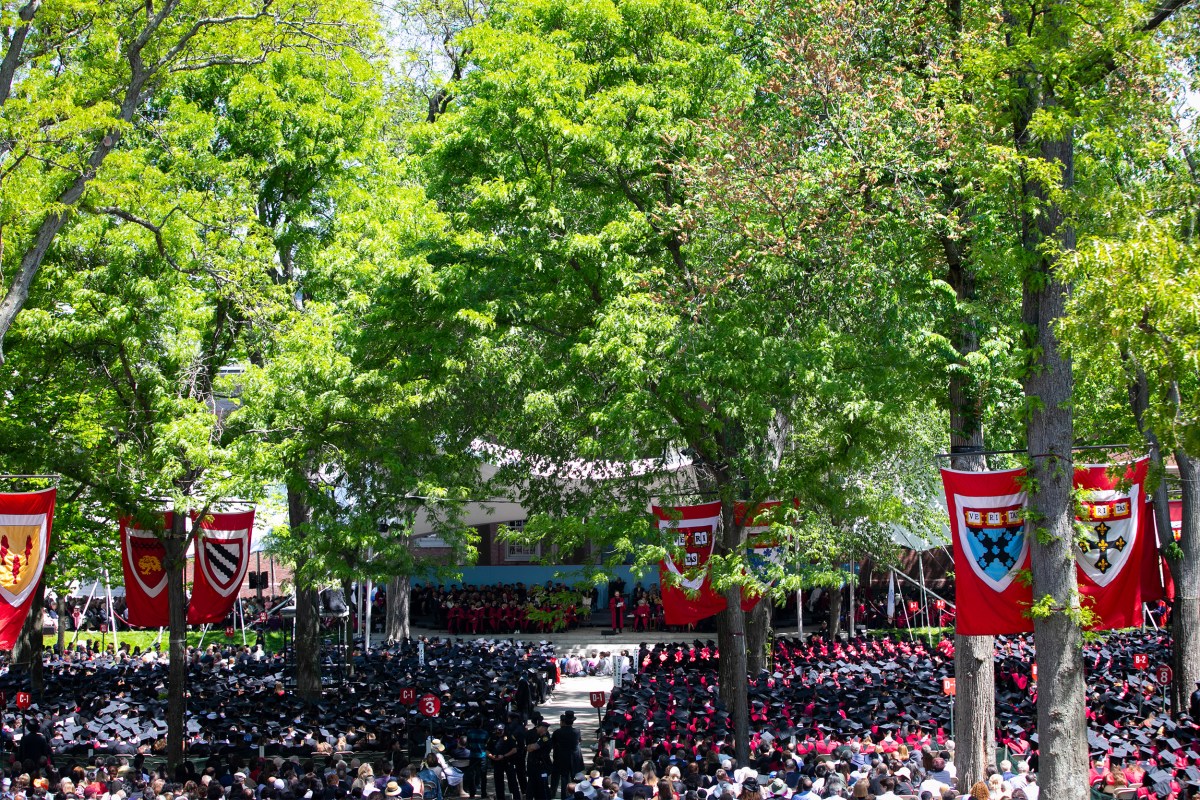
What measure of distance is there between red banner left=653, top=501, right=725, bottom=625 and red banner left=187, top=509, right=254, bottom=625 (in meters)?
7.26

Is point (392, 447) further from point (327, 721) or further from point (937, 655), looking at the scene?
point (937, 655)

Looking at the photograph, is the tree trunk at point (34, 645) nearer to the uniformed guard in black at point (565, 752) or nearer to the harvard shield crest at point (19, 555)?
the harvard shield crest at point (19, 555)

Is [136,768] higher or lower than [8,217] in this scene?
lower

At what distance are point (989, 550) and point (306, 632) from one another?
15.6 metres

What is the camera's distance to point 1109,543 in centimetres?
1088

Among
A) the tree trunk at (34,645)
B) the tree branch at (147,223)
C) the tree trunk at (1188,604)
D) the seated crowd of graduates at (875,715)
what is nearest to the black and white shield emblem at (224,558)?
the tree branch at (147,223)

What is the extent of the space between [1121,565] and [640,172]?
327 inches

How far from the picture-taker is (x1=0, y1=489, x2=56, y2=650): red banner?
41.4 ft

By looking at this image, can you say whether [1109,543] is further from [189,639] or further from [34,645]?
[189,639]

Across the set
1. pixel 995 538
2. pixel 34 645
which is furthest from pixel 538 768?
pixel 34 645

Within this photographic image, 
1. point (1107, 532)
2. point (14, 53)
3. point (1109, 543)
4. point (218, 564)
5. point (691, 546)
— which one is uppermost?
point (14, 53)

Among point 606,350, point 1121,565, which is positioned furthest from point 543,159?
point 1121,565

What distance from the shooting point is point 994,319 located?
12.4 metres

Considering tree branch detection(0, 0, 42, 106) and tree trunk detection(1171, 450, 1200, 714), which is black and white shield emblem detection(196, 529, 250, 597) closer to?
tree branch detection(0, 0, 42, 106)
